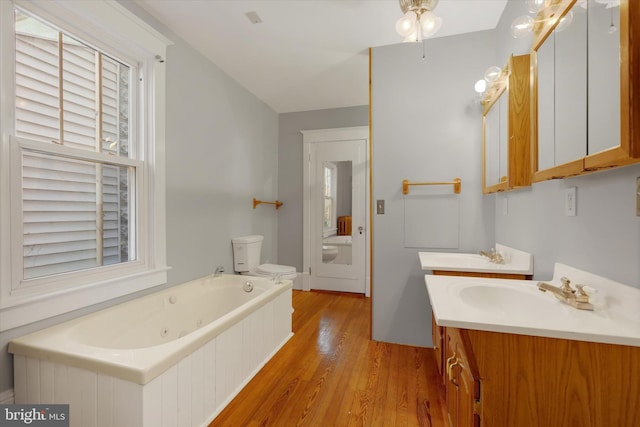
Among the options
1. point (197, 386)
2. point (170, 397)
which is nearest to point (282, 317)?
point (197, 386)

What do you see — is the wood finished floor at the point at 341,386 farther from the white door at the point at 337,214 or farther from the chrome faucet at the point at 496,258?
the white door at the point at 337,214

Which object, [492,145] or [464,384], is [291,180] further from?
[464,384]

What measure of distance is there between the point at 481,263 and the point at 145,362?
1.86 m

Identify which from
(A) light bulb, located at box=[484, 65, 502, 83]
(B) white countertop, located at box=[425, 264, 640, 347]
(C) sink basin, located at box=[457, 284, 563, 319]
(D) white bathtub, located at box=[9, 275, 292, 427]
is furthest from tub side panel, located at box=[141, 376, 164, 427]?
(A) light bulb, located at box=[484, 65, 502, 83]

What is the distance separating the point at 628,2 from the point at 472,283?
41.2 inches

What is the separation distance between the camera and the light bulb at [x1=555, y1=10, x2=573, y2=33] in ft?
3.59

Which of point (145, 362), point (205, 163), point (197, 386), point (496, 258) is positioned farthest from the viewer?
point (205, 163)

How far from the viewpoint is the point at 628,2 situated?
2.54ft

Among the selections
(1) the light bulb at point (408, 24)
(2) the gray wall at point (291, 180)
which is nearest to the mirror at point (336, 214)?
(2) the gray wall at point (291, 180)

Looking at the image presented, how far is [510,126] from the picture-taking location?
62.1 inches

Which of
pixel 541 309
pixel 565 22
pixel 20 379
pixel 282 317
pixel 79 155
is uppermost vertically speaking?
pixel 565 22

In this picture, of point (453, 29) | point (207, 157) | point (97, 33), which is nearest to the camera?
point (97, 33)

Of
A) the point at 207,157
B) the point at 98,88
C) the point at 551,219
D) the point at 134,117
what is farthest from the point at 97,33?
the point at 551,219

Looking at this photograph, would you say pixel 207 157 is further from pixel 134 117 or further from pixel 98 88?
pixel 98 88
